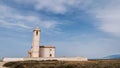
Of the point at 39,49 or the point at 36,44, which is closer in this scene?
the point at 36,44

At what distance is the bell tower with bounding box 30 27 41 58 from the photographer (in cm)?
5478

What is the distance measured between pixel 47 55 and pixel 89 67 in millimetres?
31386

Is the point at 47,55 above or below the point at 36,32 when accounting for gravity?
below

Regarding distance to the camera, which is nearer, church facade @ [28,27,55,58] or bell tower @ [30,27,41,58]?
bell tower @ [30,27,41,58]

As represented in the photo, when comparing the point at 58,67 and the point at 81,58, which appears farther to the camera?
the point at 81,58

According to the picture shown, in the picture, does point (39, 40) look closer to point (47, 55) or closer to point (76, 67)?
point (47, 55)

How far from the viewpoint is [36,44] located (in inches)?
2201

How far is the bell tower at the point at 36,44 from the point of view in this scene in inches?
2157

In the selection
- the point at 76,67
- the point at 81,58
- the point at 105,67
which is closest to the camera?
the point at 105,67

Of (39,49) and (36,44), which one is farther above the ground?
(36,44)

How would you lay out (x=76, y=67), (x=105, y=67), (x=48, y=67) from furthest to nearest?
(x=48, y=67) → (x=76, y=67) → (x=105, y=67)

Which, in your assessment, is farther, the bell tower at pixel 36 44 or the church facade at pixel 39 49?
the church facade at pixel 39 49

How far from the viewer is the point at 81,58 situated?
51250mm

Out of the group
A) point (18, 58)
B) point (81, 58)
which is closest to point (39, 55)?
point (18, 58)
